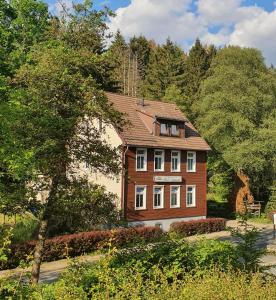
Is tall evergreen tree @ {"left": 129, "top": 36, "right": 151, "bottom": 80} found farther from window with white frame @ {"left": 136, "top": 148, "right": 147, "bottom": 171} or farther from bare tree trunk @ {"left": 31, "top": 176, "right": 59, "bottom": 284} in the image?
bare tree trunk @ {"left": 31, "top": 176, "right": 59, "bottom": 284}

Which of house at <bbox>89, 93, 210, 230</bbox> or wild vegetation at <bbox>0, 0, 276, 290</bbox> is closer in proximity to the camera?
wild vegetation at <bbox>0, 0, 276, 290</bbox>

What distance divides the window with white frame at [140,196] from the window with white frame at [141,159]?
1391 mm

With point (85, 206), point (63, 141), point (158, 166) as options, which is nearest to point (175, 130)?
point (158, 166)

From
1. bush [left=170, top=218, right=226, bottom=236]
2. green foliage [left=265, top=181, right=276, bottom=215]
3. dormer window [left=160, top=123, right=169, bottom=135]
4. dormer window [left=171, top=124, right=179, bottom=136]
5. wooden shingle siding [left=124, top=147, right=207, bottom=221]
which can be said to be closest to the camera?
wooden shingle siding [left=124, top=147, right=207, bottom=221]

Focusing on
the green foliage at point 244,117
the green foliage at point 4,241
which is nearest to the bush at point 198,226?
the green foliage at point 244,117

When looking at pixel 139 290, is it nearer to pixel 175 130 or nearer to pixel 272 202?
pixel 175 130

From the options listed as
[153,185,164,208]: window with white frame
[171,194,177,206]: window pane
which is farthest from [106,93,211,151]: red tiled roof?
[171,194,177,206]: window pane

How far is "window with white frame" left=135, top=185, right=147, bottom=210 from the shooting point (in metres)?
33.3

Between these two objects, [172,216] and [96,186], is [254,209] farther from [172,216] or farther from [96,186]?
[96,186]

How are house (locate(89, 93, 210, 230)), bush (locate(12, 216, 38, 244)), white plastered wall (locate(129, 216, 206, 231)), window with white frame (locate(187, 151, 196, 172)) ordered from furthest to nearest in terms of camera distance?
window with white frame (locate(187, 151, 196, 172)) < white plastered wall (locate(129, 216, 206, 231)) < house (locate(89, 93, 210, 230)) < bush (locate(12, 216, 38, 244))

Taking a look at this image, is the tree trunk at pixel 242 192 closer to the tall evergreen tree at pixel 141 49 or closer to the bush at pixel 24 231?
the bush at pixel 24 231

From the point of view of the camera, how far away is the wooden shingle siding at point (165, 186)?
107 ft

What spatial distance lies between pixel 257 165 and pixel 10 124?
3537 centimetres

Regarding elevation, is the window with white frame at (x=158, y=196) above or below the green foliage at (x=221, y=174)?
below
